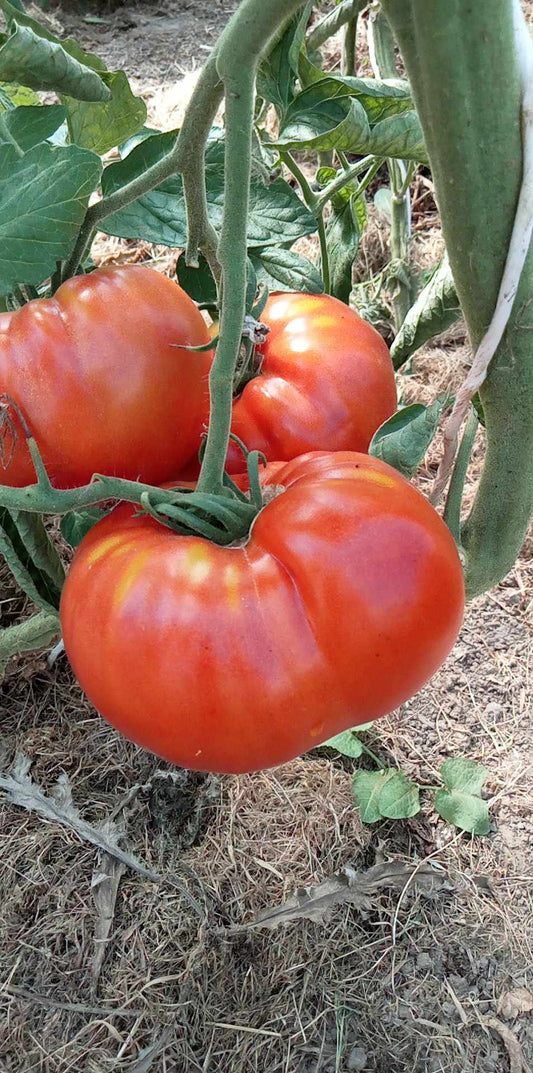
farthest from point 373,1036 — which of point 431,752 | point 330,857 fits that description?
point 431,752

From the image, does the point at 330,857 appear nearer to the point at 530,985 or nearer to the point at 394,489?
the point at 530,985

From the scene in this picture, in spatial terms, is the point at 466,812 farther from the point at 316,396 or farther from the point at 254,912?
the point at 316,396

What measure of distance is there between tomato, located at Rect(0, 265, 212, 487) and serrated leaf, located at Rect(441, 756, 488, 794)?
2.48ft

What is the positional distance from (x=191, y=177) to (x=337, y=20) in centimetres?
58

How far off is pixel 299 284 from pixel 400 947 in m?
0.85

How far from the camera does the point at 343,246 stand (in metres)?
1.14

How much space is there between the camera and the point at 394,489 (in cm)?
58

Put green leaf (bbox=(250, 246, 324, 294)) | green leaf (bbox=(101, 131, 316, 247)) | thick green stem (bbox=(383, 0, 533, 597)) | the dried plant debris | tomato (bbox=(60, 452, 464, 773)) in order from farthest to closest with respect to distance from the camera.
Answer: the dried plant debris < green leaf (bbox=(250, 246, 324, 294)) < green leaf (bbox=(101, 131, 316, 247)) < tomato (bbox=(60, 452, 464, 773)) < thick green stem (bbox=(383, 0, 533, 597))

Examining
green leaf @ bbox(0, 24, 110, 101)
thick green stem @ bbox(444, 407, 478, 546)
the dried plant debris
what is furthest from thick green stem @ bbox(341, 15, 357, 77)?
the dried plant debris

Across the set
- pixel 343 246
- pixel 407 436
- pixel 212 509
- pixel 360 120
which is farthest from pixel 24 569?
pixel 343 246

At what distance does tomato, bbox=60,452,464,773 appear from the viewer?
53cm

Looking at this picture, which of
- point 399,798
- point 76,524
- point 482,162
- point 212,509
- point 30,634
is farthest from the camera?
point 399,798

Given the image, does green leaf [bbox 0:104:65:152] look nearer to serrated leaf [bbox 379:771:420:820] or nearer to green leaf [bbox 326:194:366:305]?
green leaf [bbox 326:194:366:305]

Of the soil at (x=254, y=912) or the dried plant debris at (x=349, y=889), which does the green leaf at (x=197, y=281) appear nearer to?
the soil at (x=254, y=912)
